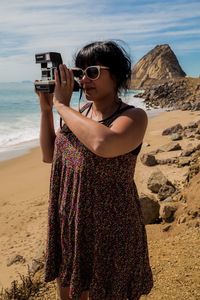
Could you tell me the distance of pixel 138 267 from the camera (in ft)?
7.68

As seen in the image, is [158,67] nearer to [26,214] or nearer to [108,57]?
[26,214]

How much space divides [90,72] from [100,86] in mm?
87

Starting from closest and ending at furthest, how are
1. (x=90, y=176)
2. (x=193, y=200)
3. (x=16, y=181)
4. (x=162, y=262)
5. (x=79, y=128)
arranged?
1. (x=79, y=128)
2. (x=90, y=176)
3. (x=162, y=262)
4. (x=193, y=200)
5. (x=16, y=181)

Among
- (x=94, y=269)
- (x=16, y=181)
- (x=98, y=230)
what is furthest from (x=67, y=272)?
(x=16, y=181)

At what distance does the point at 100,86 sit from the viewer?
2207mm

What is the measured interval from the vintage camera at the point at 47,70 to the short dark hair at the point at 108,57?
11 centimetres

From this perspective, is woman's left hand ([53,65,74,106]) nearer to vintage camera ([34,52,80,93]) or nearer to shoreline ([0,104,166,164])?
vintage camera ([34,52,80,93])

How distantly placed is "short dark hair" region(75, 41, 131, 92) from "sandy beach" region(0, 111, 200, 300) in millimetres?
1988

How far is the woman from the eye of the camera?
2.14 meters

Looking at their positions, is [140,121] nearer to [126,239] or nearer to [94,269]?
[126,239]

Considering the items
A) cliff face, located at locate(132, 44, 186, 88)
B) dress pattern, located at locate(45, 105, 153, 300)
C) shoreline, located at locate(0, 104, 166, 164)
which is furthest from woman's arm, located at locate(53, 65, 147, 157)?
cliff face, located at locate(132, 44, 186, 88)

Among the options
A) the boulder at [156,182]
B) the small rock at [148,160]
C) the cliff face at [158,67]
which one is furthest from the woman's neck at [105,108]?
the cliff face at [158,67]

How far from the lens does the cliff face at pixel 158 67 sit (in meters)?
88.4

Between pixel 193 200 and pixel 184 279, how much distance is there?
2196 mm
